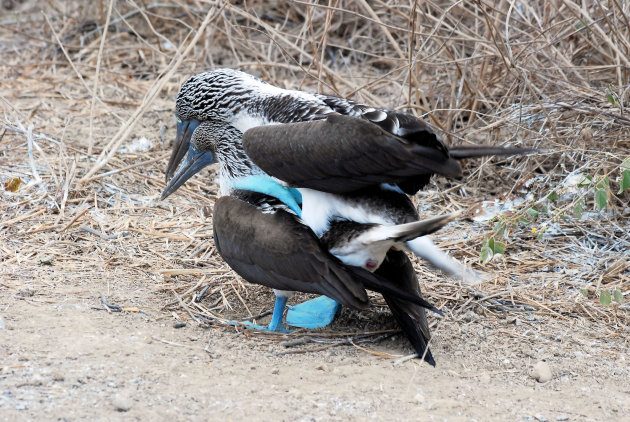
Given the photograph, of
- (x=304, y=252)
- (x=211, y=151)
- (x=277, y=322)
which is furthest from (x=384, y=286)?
(x=211, y=151)

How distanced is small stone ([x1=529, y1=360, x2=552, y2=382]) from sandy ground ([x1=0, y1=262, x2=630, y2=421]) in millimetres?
34

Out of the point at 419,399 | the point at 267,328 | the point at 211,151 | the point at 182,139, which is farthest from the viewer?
the point at 182,139

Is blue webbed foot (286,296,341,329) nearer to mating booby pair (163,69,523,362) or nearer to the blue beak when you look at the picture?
mating booby pair (163,69,523,362)

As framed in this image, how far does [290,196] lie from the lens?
4043 mm

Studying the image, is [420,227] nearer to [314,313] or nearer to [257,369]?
[257,369]

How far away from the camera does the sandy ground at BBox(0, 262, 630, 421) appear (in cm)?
307

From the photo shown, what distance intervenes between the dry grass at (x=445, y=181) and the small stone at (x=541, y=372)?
0.68 meters

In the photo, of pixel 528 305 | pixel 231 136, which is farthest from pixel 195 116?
pixel 528 305

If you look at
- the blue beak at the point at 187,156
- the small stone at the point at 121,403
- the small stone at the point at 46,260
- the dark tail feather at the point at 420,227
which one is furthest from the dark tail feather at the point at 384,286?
the small stone at the point at 46,260

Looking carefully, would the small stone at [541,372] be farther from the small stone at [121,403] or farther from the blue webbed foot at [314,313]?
the small stone at [121,403]

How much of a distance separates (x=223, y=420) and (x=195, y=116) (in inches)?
82.6

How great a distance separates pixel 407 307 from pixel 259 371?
79 cm

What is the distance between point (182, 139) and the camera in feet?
15.7

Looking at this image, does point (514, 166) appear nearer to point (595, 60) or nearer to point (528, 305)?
point (595, 60)
